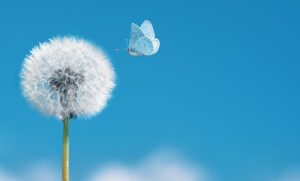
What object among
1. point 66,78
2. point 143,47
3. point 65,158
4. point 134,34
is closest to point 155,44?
point 143,47

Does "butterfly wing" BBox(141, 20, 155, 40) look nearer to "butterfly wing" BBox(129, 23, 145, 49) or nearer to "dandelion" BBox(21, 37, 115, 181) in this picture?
"butterfly wing" BBox(129, 23, 145, 49)

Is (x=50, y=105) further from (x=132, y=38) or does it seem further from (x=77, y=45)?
(x=132, y=38)

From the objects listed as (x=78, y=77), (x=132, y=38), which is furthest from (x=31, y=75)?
(x=132, y=38)

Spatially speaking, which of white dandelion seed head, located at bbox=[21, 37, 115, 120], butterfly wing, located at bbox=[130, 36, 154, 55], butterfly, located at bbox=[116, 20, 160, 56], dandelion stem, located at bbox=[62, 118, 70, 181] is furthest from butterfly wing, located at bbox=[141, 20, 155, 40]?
dandelion stem, located at bbox=[62, 118, 70, 181]

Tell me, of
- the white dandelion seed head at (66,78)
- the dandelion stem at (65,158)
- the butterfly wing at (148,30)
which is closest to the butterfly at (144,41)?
the butterfly wing at (148,30)

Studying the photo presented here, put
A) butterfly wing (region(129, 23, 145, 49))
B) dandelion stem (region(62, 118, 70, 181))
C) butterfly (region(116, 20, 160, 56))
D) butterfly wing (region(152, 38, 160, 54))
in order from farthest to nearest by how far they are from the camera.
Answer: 1. butterfly wing (region(152, 38, 160, 54))
2. butterfly (region(116, 20, 160, 56))
3. butterfly wing (region(129, 23, 145, 49))
4. dandelion stem (region(62, 118, 70, 181))
